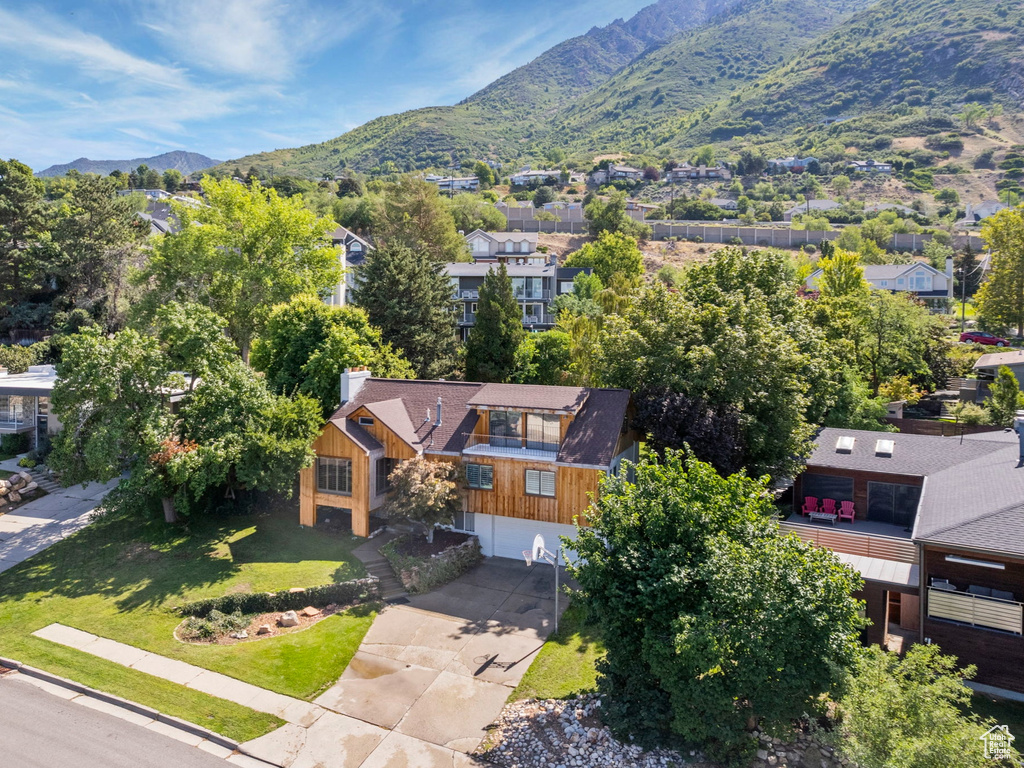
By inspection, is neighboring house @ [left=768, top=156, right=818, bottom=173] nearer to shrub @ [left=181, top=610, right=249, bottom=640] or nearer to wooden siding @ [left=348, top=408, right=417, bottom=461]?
wooden siding @ [left=348, top=408, right=417, bottom=461]

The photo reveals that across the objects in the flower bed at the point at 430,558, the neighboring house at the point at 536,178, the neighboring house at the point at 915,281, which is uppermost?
the neighboring house at the point at 536,178

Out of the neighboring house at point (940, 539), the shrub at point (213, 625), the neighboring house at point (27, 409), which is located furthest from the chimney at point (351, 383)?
the neighboring house at point (940, 539)

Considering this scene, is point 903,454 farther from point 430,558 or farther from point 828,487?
point 430,558

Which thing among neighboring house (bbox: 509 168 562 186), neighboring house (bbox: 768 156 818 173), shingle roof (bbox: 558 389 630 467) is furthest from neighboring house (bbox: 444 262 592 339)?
neighboring house (bbox: 768 156 818 173)

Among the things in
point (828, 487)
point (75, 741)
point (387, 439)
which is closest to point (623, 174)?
point (828, 487)

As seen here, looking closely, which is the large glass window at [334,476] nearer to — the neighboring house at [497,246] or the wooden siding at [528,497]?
the wooden siding at [528,497]

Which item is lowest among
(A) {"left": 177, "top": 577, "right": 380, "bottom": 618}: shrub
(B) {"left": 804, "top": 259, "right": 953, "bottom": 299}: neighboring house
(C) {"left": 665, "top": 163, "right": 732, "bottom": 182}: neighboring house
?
Answer: (A) {"left": 177, "top": 577, "right": 380, "bottom": 618}: shrub
